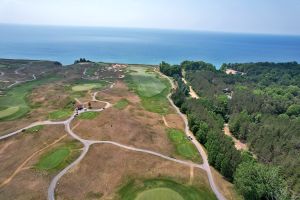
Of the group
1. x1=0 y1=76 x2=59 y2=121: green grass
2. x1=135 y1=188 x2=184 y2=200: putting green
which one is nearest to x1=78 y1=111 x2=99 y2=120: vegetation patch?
x1=0 y1=76 x2=59 y2=121: green grass

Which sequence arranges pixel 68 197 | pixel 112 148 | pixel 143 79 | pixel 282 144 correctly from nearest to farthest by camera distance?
pixel 68 197, pixel 112 148, pixel 282 144, pixel 143 79

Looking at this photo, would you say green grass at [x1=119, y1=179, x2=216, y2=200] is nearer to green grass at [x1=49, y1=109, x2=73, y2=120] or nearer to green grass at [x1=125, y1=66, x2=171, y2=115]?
green grass at [x1=49, y1=109, x2=73, y2=120]

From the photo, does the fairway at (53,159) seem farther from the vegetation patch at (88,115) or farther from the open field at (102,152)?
the vegetation patch at (88,115)

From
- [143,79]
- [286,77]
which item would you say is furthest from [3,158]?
[286,77]

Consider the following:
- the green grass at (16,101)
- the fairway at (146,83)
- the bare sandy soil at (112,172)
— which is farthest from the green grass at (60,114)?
the fairway at (146,83)

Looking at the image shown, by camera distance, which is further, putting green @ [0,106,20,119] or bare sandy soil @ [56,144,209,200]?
putting green @ [0,106,20,119]

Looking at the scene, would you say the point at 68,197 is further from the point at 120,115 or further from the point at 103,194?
the point at 120,115
